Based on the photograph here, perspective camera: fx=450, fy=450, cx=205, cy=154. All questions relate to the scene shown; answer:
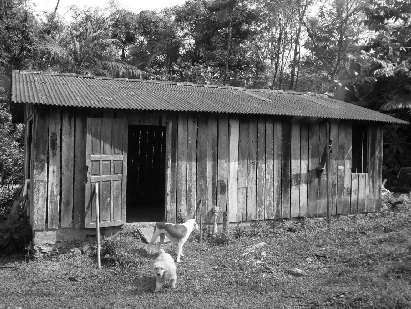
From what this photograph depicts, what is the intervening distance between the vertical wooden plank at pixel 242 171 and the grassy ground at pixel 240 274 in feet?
1.48

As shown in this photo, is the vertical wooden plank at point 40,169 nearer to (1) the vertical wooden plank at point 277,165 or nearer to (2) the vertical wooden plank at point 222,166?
(2) the vertical wooden plank at point 222,166

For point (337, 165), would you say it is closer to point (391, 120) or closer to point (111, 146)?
point (391, 120)

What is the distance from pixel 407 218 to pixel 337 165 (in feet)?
6.78

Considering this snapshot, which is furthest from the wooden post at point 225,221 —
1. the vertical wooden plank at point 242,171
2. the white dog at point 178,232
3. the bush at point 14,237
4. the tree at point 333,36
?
the tree at point 333,36

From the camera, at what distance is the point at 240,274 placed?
7.44m

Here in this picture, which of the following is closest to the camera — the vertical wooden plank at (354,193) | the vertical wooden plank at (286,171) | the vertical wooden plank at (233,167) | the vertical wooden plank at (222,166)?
the vertical wooden plank at (222,166)

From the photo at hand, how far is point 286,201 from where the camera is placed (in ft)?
35.1

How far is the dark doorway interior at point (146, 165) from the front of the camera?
1428 cm

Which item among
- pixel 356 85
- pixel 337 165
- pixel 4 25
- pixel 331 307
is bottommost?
pixel 331 307

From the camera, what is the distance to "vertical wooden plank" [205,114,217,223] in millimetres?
9836

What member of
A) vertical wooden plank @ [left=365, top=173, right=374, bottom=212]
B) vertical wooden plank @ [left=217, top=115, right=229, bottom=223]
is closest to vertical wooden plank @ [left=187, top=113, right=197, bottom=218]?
vertical wooden plank @ [left=217, top=115, right=229, bottom=223]

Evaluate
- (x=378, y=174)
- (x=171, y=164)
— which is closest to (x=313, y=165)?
(x=378, y=174)

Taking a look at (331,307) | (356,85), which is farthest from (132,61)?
(331,307)

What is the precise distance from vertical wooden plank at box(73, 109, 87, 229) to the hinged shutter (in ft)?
0.69
